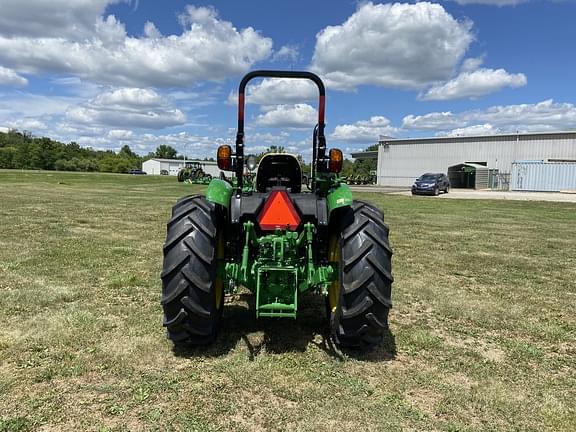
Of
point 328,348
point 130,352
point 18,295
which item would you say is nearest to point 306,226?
point 328,348

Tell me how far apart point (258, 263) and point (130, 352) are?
1.37 metres

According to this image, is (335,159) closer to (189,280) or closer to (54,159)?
(189,280)

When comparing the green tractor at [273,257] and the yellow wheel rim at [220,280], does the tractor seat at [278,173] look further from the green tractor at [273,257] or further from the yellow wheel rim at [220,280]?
the yellow wheel rim at [220,280]

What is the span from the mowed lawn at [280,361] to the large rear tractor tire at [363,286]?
245 millimetres

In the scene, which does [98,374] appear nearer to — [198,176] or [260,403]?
[260,403]

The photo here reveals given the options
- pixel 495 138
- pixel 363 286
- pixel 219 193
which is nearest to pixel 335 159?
pixel 219 193

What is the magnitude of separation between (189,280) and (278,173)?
6.63 feet

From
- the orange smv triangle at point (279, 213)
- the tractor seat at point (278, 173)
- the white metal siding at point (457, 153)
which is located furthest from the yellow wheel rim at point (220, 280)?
the white metal siding at point (457, 153)

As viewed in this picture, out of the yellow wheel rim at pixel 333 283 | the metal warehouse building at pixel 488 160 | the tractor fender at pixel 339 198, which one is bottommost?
the yellow wheel rim at pixel 333 283

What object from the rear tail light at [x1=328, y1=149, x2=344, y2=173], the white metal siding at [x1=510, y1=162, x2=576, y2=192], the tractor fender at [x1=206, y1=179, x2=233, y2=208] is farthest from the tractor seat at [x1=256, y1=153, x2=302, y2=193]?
the white metal siding at [x1=510, y1=162, x2=576, y2=192]

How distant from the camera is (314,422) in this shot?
10.2 feet

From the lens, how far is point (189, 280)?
3.88 meters

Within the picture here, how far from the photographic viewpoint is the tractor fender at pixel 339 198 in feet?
13.7

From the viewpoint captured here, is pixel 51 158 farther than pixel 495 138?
Yes
